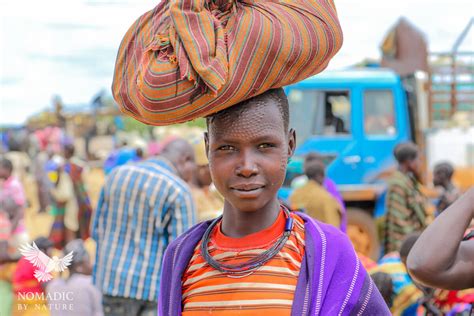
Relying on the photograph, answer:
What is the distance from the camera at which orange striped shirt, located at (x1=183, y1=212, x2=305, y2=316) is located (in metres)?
1.75

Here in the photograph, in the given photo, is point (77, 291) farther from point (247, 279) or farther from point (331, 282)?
point (331, 282)

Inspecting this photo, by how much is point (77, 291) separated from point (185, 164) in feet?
3.81

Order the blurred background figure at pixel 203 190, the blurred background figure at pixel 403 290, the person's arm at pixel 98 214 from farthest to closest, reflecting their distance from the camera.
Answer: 1. the blurred background figure at pixel 203 190
2. the person's arm at pixel 98 214
3. the blurred background figure at pixel 403 290

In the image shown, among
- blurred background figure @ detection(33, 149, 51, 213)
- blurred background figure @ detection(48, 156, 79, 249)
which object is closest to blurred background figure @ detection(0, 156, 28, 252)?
blurred background figure @ detection(48, 156, 79, 249)

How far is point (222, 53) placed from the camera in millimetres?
1696

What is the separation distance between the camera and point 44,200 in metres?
15.3

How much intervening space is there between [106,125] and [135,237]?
22.1 m

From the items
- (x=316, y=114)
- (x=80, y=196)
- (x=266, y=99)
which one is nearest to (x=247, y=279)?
(x=266, y=99)

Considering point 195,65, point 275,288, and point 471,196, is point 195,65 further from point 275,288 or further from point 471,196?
point 471,196

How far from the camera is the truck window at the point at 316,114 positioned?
8945 millimetres

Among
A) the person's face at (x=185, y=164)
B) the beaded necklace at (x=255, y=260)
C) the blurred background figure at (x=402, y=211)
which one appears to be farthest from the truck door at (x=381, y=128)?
the beaded necklace at (x=255, y=260)

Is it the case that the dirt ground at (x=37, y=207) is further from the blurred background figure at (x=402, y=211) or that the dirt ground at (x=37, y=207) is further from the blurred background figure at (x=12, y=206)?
the blurred background figure at (x=402, y=211)

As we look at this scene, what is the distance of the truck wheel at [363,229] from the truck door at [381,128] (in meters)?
0.50

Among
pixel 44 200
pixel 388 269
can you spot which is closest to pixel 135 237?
pixel 388 269
